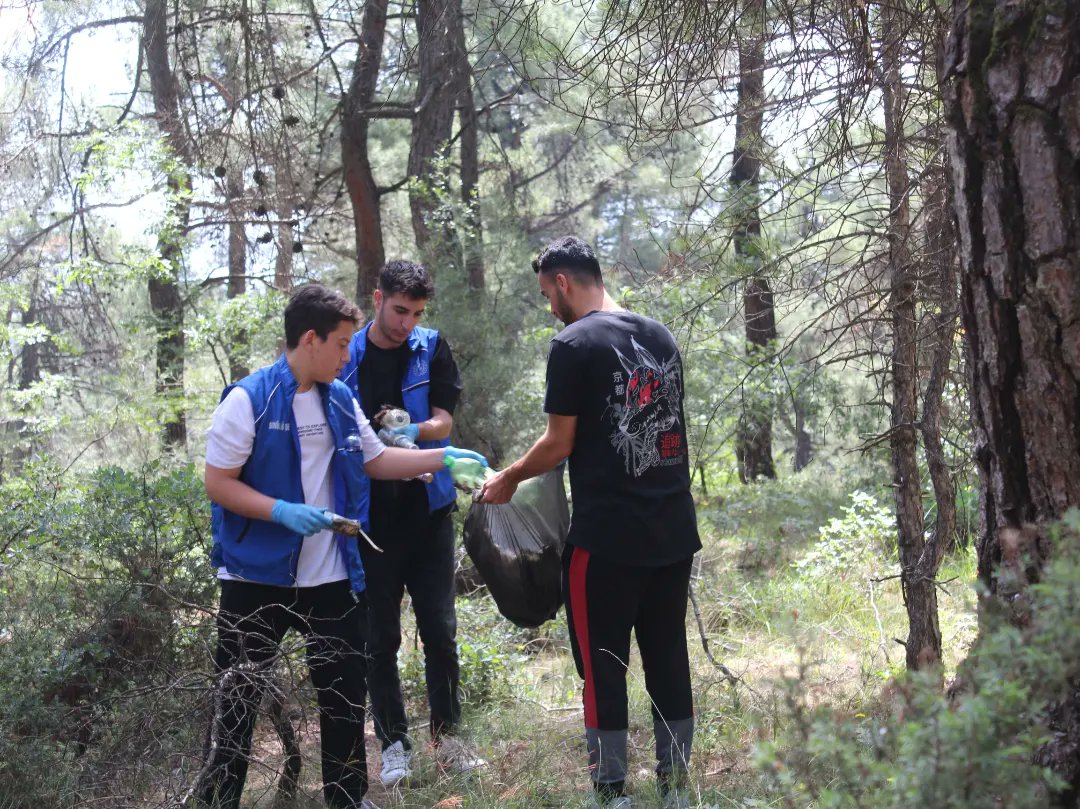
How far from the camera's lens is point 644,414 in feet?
10.6

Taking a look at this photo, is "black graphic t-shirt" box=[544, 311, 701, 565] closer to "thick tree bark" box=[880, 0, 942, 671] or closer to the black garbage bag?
the black garbage bag

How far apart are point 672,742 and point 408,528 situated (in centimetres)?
130

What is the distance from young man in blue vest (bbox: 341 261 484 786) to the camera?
3873 mm

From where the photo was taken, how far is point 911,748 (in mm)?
1342

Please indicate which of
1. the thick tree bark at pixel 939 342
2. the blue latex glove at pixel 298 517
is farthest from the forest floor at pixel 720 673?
the blue latex glove at pixel 298 517

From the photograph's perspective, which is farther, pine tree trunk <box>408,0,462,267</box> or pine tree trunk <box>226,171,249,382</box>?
pine tree trunk <box>408,0,462,267</box>

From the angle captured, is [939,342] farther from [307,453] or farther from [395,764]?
[395,764]

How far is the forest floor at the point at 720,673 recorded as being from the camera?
139 inches

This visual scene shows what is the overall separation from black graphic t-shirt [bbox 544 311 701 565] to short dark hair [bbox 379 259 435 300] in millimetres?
858

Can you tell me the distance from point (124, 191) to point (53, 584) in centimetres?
754

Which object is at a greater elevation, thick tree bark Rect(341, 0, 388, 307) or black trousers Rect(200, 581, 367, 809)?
thick tree bark Rect(341, 0, 388, 307)

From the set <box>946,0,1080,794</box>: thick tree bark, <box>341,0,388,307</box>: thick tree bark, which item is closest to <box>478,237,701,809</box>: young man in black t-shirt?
<box>946,0,1080,794</box>: thick tree bark

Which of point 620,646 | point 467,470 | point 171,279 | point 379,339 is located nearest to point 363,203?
point 171,279

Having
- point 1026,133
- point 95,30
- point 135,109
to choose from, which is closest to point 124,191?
point 95,30
